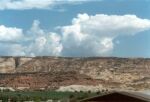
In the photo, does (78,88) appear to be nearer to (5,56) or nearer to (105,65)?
(105,65)

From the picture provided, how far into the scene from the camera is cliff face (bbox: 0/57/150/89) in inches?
4574

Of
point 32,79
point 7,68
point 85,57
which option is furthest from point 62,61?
point 32,79

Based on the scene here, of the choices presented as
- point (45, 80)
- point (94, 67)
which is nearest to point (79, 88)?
point (45, 80)

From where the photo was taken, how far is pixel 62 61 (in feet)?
434

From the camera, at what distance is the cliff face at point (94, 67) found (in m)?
116

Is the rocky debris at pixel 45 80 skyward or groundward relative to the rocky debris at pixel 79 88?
skyward

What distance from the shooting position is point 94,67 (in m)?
126

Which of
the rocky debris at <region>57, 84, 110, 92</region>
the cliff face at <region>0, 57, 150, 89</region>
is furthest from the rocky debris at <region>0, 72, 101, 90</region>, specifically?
the rocky debris at <region>57, 84, 110, 92</region>

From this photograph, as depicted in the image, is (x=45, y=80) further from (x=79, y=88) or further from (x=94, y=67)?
(x=94, y=67)

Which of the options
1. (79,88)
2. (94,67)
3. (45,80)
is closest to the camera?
(79,88)

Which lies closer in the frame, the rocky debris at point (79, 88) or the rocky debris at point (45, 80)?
the rocky debris at point (79, 88)

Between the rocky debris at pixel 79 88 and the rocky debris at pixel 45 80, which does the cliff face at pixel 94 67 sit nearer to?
the rocky debris at pixel 45 80

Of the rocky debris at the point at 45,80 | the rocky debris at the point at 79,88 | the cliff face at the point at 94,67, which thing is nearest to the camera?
the rocky debris at the point at 79,88

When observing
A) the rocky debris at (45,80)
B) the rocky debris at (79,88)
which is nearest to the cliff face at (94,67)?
the rocky debris at (45,80)
